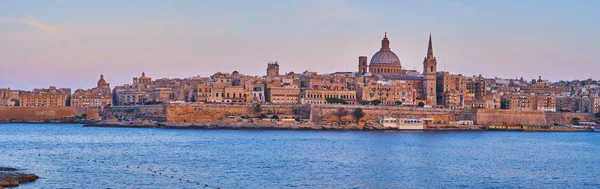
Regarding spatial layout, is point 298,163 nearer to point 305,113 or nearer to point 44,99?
point 305,113

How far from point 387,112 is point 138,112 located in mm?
15103

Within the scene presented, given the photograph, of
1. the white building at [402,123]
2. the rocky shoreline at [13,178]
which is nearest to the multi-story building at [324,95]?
the white building at [402,123]

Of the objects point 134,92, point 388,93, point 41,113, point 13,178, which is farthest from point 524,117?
point 13,178

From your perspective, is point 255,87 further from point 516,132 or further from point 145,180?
point 145,180

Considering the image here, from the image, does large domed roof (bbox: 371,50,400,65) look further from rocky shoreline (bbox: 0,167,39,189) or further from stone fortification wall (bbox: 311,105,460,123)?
rocky shoreline (bbox: 0,167,39,189)

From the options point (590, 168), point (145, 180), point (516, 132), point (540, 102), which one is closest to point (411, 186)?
point (145, 180)

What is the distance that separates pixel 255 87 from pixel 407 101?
10088 mm

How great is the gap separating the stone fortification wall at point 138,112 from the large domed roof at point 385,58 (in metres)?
18.8

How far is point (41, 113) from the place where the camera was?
6450cm

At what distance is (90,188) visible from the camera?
18719mm

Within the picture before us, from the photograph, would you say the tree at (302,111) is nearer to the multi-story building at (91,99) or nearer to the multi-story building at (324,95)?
the multi-story building at (324,95)

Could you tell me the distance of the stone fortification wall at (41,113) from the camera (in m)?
63.7

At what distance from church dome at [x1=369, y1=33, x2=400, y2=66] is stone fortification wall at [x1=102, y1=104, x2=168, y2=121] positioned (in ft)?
61.3

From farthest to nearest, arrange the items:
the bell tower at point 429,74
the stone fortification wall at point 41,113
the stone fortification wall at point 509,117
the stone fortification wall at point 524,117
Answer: the stone fortification wall at point 41,113, the bell tower at point 429,74, the stone fortification wall at point 524,117, the stone fortification wall at point 509,117
